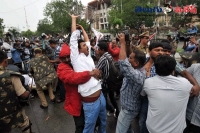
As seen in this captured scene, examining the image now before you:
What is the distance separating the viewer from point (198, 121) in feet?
6.22

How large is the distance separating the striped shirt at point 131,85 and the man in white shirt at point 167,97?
0.18 metres

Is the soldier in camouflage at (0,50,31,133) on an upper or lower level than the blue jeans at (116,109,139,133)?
upper

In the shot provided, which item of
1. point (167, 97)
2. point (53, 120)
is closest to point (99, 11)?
point (53, 120)

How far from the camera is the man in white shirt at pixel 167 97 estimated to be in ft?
5.20

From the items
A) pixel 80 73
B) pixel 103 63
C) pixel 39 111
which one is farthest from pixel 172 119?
pixel 39 111

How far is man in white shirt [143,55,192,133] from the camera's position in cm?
159

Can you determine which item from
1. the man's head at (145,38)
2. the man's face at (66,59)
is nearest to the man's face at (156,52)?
the man's face at (66,59)

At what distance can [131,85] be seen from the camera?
1964 millimetres

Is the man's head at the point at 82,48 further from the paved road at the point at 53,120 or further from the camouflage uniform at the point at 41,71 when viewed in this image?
the camouflage uniform at the point at 41,71

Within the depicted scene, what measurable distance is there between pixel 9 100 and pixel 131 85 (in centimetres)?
155

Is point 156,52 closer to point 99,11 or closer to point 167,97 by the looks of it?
point 167,97

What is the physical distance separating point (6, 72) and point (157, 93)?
5.89 feet

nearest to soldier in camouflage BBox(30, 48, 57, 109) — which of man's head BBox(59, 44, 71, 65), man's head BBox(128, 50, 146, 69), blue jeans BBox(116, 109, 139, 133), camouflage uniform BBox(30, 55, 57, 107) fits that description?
camouflage uniform BBox(30, 55, 57, 107)

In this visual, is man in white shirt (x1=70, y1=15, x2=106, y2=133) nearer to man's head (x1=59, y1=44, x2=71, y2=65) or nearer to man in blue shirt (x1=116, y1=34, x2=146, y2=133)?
man's head (x1=59, y1=44, x2=71, y2=65)
